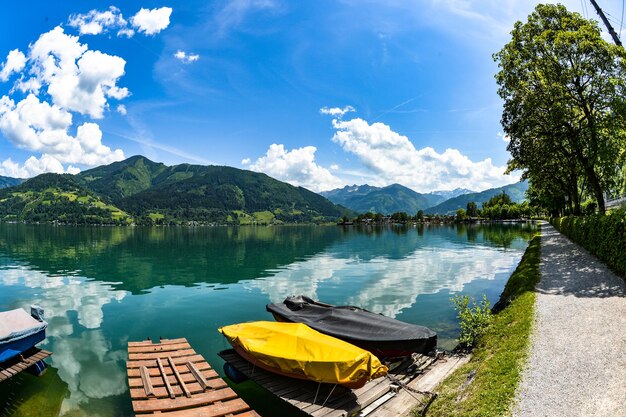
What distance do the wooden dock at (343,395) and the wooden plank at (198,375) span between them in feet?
6.46

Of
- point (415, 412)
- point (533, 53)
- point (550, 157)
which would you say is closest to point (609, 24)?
point (533, 53)

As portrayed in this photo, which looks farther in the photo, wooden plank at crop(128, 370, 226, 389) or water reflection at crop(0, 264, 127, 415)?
water reflection at crop(0, 264, 127, 415)

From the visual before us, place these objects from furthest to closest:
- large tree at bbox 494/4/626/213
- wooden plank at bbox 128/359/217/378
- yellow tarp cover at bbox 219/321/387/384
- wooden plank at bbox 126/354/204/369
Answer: large tree at bbox 494/4/626/213, wooden plank at bbox 126/354/204/369, wooden plank at bbox 128/359/217/378, yellow tarp cover at bbox 219/321/387/384

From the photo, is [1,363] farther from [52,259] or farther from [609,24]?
[52,259]

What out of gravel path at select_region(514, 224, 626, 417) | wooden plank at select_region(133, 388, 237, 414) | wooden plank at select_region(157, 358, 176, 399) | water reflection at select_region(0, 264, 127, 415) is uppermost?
gravel path at select_region(514, 224, 626, 417)

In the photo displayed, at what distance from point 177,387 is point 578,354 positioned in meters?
16.2

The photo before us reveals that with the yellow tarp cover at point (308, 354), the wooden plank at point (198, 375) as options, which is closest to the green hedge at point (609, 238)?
the yellow tarp cover at point (308, 354)

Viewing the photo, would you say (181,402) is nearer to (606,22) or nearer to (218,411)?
(218,411)

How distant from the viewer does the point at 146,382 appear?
15781mm

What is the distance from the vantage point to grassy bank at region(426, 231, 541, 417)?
1195cm

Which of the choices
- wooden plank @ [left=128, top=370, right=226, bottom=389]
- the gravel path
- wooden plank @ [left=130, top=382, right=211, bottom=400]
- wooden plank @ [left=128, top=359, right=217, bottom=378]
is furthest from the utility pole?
wooden plank @ [left=130, top=382, right=211, bottom=400]

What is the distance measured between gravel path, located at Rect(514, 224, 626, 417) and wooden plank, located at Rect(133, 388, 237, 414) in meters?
10.8

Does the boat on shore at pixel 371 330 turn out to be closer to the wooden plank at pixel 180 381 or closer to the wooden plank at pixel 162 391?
the wooden plank at pixel 162 391

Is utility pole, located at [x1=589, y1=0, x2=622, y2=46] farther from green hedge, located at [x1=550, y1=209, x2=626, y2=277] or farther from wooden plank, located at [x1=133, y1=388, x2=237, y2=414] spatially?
wooden plank, located at [x1=133, y1=388, x2=237, y2=414]
